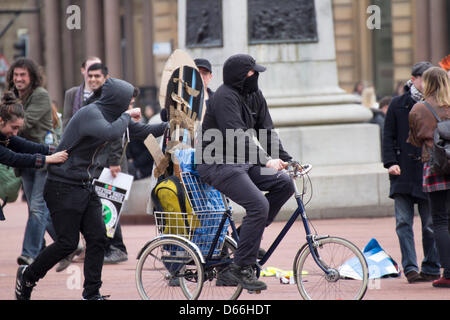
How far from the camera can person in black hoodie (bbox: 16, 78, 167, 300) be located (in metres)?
6.87

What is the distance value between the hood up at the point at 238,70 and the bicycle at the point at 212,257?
2.22 ft

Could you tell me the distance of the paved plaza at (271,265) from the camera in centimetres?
739

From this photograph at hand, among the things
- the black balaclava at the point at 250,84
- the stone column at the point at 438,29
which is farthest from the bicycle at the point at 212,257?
the stone column at the point at 438,29

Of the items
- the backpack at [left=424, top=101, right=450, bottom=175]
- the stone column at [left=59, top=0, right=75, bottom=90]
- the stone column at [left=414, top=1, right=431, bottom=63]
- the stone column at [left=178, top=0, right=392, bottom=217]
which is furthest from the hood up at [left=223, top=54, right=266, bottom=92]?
the stone column at [left=59, top=0, right=75, bottom=90]

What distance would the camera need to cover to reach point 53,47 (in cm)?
3722

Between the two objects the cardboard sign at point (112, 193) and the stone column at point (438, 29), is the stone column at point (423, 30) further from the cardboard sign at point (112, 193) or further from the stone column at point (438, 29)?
the cardboard sign at point (112, 193)

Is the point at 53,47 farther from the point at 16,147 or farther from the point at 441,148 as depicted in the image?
the point at 441,148

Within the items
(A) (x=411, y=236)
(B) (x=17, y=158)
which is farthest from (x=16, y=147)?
(A) (x=411, y=236)

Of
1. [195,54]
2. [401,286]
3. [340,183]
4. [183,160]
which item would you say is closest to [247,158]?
[183,160]

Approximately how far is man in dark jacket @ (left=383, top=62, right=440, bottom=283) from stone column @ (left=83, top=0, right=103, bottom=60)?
27.2m

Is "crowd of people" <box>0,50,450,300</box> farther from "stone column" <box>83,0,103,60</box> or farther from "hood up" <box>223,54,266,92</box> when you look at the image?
"stone column" <box>83,0,103,60</box>

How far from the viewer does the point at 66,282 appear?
836cm

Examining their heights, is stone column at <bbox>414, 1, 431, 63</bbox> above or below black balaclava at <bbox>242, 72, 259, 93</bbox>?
above

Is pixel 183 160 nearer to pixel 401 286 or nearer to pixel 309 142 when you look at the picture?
pixel 401 286
